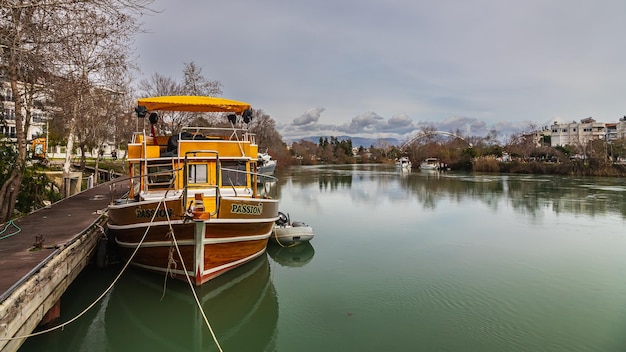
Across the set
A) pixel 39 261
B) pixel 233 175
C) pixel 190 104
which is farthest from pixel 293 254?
pixel 39 261

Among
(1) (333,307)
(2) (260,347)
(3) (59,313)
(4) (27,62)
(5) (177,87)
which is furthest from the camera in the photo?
(5) (177,87)

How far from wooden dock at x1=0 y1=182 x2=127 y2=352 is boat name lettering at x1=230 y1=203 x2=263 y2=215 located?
10.3 ft

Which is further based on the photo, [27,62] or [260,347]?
[27,62]

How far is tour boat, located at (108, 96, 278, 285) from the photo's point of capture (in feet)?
25.0

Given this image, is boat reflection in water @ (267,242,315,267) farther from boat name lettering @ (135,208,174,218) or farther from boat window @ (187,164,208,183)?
boat name lettering @ (135,208,174,218)

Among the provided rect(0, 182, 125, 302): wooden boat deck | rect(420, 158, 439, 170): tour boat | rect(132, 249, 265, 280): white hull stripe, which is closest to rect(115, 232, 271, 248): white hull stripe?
rect(132, 249, 265, 280): white hull stripe

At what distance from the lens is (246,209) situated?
848 centimetres

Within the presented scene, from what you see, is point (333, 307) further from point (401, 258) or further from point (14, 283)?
point (14, 283)

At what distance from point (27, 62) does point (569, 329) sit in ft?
38.9

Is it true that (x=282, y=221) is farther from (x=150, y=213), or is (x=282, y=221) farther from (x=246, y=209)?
(x=150, y=213)

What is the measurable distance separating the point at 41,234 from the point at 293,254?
6366 mm

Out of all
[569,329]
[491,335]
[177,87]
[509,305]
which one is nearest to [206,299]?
[491,335]

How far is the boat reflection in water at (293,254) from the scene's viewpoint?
429 inches

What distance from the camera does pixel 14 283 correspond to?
5273mm
